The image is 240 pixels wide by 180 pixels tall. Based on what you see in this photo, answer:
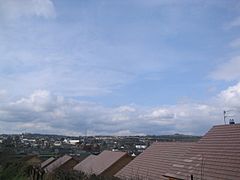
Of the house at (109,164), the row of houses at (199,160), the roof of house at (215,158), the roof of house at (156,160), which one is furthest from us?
the house at (109,164)

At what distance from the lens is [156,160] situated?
129 feet

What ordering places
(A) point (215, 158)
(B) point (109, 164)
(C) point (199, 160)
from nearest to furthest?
(A) point (215, 158) < (C) point (199, 160) < (B) point (109, 164)

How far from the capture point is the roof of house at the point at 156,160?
34853mm

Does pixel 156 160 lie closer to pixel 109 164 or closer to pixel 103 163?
pixel 109 164

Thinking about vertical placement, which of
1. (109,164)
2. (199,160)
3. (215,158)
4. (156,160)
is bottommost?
(109,164)

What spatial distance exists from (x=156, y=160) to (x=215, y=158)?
14444 mm

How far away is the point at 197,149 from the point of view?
2903 centimetres

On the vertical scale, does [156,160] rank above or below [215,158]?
below

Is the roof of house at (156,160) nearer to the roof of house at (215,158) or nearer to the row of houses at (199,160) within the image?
the row of houses at (199,160)

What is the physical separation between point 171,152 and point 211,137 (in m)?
8.95

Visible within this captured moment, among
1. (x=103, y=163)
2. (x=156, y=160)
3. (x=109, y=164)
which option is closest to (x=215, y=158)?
(x=156, y=160)

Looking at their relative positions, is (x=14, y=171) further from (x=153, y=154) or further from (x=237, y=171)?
(x=237, y=171)

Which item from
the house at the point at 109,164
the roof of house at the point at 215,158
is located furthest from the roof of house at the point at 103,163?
the roof of house at the point at 215,158

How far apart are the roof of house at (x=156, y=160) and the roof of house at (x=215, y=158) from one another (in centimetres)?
382
